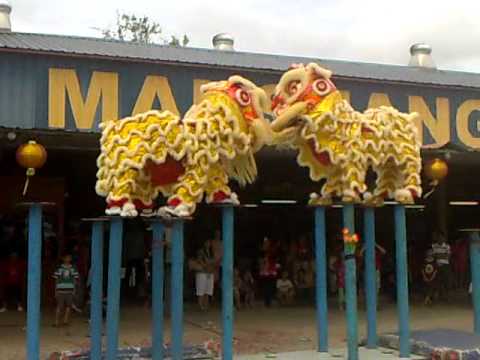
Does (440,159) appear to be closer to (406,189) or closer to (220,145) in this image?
(406,189)

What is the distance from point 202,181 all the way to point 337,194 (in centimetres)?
193

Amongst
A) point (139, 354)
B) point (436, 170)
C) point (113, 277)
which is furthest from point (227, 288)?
point (436, 170)

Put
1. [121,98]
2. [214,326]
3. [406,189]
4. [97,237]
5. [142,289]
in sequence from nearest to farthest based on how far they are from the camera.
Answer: [97,237], [406,189], [121,98], [214,326], [142,289]

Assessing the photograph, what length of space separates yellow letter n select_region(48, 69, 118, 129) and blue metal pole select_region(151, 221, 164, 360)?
2876mm

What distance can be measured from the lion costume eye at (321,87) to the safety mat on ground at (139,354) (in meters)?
3.40

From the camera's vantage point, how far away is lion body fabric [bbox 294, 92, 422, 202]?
883cm

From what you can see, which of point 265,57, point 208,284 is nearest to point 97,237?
point 208,284

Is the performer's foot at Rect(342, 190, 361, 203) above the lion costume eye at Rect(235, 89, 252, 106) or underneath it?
underneath

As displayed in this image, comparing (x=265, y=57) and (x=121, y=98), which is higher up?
(x=265, y=57)

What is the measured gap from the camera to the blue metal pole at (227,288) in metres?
8.29

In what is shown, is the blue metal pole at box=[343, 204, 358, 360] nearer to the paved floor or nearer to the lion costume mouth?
the paved floor

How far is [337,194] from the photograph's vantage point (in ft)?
30.1

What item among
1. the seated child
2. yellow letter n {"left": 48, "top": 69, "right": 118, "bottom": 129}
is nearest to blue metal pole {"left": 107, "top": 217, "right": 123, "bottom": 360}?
yellow letter n {"left": 48, "top": 69, "right": 118, "bottom": 129}

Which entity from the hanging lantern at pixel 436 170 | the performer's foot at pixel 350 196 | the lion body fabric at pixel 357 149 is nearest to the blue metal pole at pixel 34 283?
the lion body fabric at pixel 357 149
